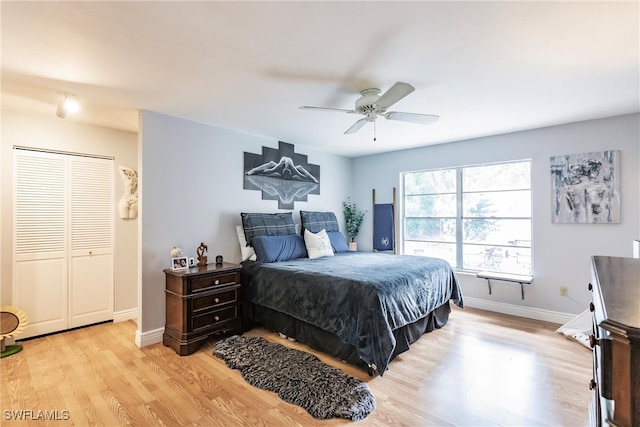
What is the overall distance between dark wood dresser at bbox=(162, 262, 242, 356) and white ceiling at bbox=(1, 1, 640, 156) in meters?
1.71

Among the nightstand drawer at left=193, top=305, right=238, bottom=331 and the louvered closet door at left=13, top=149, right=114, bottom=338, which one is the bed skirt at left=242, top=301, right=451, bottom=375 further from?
the louvered closet door at left=13, top=149, right=114, bottom=338

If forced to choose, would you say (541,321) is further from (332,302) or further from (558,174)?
(332,302)

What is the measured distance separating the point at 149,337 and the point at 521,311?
4.40 meters

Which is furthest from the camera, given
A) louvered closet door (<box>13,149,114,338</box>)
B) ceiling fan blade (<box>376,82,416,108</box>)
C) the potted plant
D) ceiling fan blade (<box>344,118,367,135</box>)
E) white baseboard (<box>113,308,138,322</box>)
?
the potted plant

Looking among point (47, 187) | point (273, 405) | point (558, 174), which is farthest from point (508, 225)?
point (47, 187)

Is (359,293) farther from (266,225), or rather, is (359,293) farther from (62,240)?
(62,240)

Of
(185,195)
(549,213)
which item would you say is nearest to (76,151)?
(185,195)

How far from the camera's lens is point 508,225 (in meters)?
3.98

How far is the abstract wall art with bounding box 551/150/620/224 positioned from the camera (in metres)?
3.22

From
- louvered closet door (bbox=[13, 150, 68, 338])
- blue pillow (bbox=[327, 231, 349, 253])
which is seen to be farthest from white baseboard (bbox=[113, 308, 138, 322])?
blue pillow (bbox=[327, 231, 349, 253])

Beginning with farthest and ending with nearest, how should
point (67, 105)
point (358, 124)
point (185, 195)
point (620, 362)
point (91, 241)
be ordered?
1. point (91, 241)
2. point (185, 195)
3. point (358, 124)
4. point (67, 105)
5. point (620, 362)

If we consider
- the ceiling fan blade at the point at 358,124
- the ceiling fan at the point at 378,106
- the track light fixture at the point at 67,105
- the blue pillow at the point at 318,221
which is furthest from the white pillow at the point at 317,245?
the track light fixture at the point at 67,105

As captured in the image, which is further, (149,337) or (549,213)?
(549,213)

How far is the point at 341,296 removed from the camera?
2.52 m
